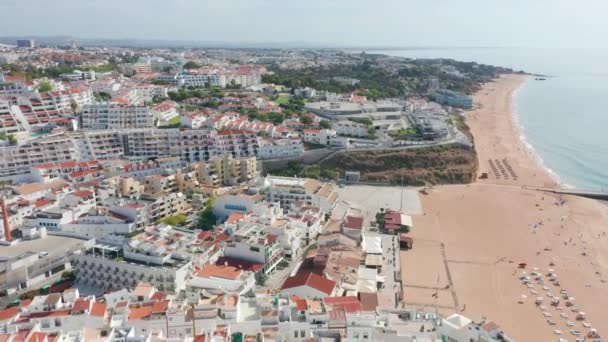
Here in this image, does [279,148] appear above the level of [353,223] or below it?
above

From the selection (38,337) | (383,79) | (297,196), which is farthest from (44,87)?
(383,79)

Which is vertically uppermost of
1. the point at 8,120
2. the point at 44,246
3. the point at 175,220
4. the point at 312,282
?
the point at 8,120

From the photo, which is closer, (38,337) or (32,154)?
(38,337)

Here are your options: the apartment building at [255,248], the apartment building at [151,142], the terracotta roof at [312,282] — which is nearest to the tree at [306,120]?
the apartment building at [151,142]

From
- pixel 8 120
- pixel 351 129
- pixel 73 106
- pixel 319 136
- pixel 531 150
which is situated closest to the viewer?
pixel 8 120

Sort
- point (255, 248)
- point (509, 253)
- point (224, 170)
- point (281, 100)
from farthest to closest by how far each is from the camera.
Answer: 1. point (281, 100)
2. point (224, 170)
3. point (509, 253)
4. point (255, 248)

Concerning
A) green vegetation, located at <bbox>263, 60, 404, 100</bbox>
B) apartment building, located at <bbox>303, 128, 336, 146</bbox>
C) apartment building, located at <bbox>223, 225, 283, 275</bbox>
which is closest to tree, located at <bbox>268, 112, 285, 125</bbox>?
apartment building, located at <bbox>303, 128, 336, 146</bbox>

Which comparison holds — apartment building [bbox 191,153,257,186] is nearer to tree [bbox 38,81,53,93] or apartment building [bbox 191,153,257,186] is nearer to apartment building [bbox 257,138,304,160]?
apartment building [bbox 257,138,304,160]

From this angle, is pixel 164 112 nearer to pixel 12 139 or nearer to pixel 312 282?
pixel 12 139
